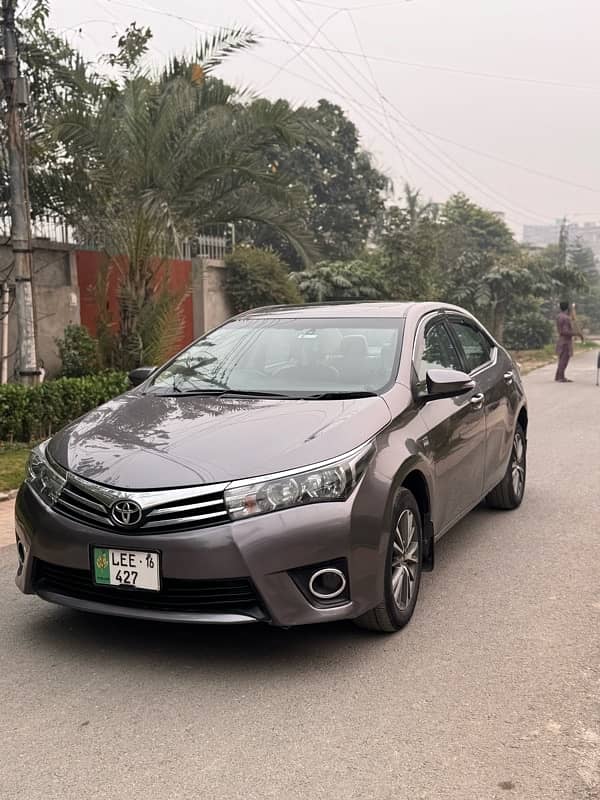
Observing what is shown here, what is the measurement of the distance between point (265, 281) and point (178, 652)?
13301 millimetres

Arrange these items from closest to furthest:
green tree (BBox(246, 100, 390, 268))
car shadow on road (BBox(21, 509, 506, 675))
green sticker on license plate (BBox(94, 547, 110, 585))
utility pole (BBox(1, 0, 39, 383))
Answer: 1. green sticker on license plate (BBox(94, 547, 110, 585))
2. car shadow on road (BBox(21, 509, 506, 675))
3. utility pole (BBox(1, 0, 39, 383))
4. green tree (BBox(246, 100, 390, 268))

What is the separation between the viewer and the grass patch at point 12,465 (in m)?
7.25

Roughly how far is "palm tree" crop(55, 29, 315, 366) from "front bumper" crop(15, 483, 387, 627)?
7.89 m

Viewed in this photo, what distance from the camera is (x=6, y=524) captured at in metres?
6.29

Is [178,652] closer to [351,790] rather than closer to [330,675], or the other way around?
[330,675]

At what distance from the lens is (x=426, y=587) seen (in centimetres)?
479

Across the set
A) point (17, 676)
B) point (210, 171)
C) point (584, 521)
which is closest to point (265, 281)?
point (210, 171)

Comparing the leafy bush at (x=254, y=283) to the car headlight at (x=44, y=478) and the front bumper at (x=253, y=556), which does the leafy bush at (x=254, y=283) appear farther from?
the front bumper at (x=253, y=556)

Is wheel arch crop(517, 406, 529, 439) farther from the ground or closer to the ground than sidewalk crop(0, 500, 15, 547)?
farther from the ground

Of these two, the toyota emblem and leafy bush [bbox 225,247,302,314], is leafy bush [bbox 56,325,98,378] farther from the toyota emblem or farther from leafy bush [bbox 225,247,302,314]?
the toyota emblem

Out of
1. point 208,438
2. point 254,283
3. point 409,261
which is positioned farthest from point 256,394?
point 409,261

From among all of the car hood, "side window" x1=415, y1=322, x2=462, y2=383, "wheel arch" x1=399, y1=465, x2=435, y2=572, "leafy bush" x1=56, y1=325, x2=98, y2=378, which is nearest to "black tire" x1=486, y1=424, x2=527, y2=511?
"side window" x1=415, y1=322, x2=462, y2=383

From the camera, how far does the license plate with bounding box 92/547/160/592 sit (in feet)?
11.4

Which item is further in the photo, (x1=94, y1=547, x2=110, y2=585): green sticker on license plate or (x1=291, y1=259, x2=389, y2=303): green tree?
(x1=291, y1=259, x2=389, y2=303): green tree
